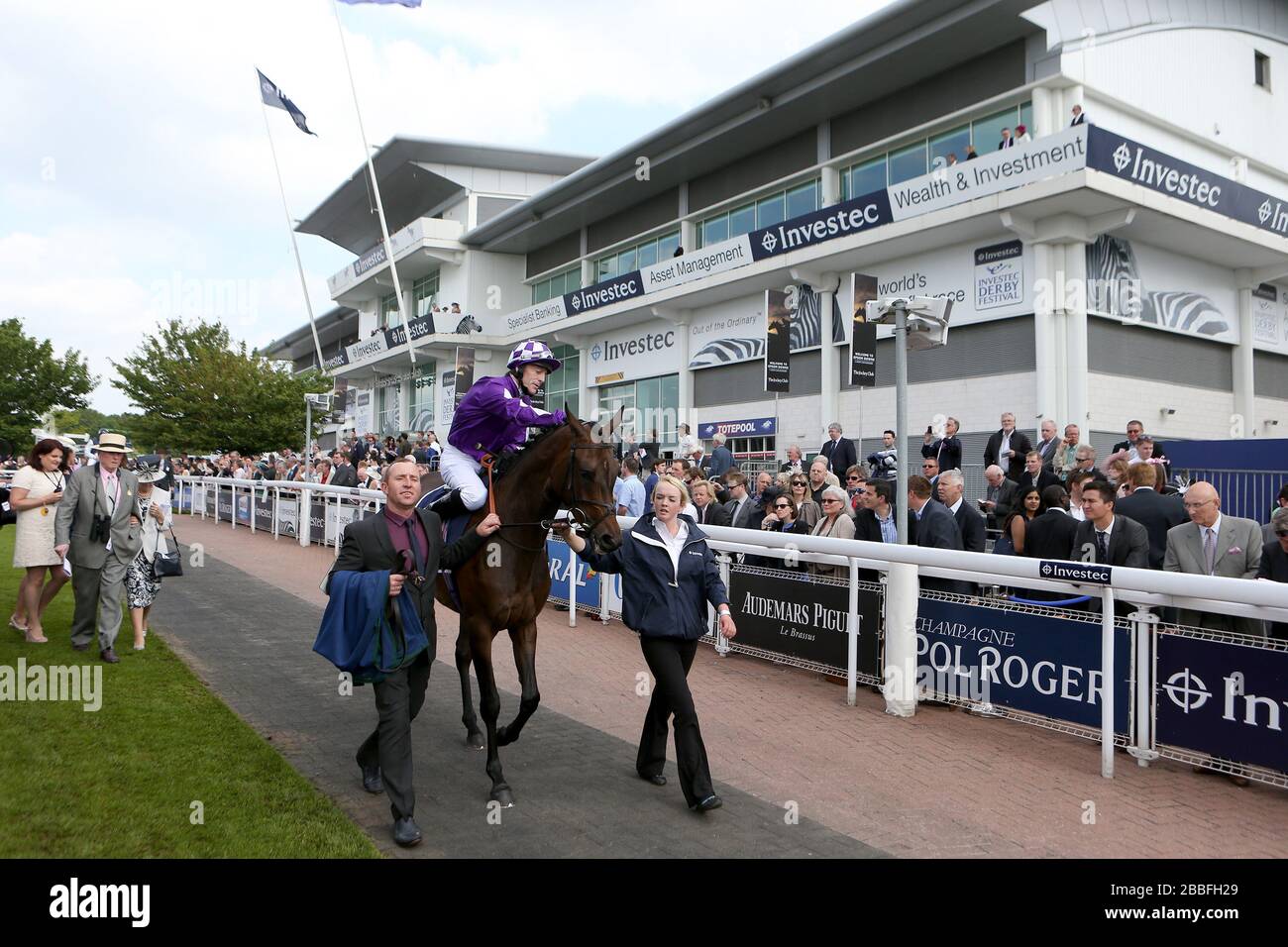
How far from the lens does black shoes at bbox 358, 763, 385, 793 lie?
4.94 m

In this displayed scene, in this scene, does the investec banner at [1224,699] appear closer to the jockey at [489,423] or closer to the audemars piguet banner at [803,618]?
the audemars piguet banner at [803,618]

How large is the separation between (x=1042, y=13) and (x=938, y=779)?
762 inches

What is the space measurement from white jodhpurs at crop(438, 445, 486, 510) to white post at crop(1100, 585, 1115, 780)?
3880mm

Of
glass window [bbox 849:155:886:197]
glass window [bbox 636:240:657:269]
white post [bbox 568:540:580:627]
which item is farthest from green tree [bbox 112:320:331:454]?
white post [bbox 568:540:580:627]

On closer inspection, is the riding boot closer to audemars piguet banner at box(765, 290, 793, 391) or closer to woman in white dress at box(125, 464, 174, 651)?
woman in white dress at box(125, 464, 174, 651)

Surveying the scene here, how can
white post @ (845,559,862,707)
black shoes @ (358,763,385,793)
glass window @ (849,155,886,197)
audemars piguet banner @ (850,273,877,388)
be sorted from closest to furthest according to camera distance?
black shoes @ (358,763,385,793), white post @ (845,559,862,707), audemars piguet banner @ (850,273,877,388), glass window @ (849,155,886,197)

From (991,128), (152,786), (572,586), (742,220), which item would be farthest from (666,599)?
(742,220)

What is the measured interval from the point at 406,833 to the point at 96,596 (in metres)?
5.44

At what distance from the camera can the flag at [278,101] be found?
2981cm

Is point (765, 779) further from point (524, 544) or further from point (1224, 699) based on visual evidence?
point (1224, 699)

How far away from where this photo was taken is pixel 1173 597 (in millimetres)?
5363

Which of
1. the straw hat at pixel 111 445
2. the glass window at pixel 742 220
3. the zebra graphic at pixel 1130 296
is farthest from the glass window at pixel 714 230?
Result: the straw hat at pixel 111 445

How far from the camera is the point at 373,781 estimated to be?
4957 mm

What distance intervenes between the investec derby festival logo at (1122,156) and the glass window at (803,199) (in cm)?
918
